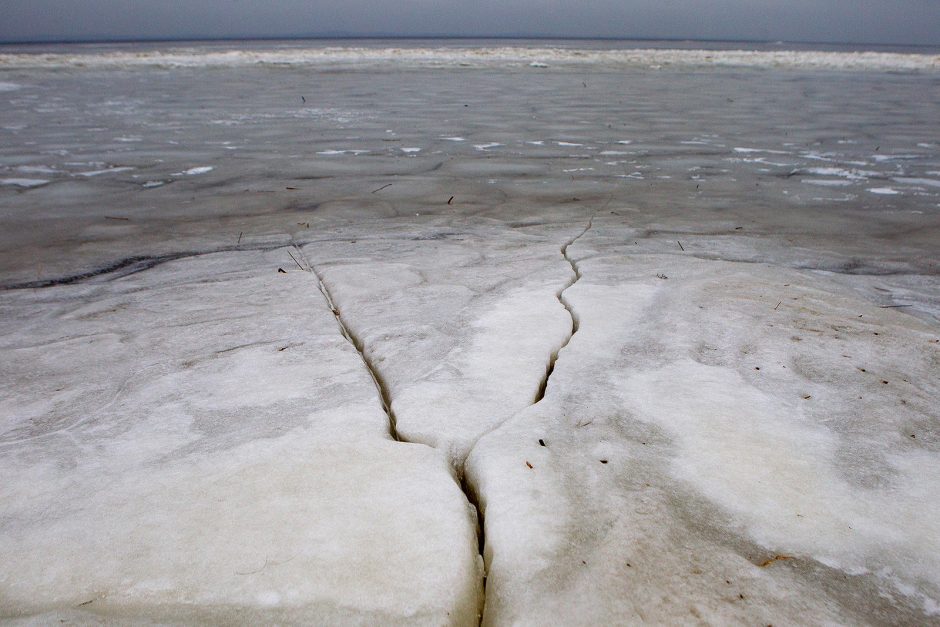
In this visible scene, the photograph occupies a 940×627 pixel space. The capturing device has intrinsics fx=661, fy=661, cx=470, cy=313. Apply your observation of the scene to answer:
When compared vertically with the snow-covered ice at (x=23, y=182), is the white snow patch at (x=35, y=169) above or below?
below

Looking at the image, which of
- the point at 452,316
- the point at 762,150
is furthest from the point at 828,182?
the point at 452,316

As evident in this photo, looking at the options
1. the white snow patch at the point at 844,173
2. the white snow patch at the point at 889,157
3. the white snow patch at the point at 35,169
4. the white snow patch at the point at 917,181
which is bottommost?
the white snow patch at the point at 889,157

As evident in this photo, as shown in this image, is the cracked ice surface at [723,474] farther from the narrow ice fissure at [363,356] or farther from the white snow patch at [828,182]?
the white snow patch at [828,182]

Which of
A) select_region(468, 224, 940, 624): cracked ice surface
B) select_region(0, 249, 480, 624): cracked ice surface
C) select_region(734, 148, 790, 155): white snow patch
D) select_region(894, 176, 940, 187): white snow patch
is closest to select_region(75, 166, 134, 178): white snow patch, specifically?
select_region(0, 249, 480, 624): cracked ice surface

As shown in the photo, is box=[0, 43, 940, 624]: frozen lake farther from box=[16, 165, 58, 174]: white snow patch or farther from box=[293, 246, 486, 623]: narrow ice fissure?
box=[16, 165, 58, 174]: white snow patch

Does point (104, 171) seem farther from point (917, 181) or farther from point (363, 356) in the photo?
point (917, 181)

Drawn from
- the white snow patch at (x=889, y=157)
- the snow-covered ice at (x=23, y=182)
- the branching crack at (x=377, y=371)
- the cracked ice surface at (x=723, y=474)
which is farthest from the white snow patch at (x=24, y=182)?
the white snow patch at (x=889, y=157)
